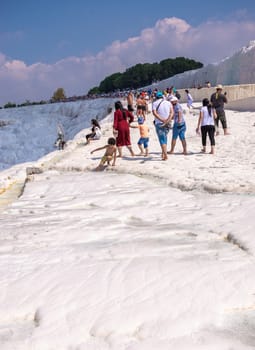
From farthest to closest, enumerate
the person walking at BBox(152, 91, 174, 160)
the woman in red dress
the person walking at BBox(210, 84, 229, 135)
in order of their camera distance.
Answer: the person walking at BBox(210, 84, 229, 135), the woman in red dress, the person walking at BBox(152, 91, 174, 160)

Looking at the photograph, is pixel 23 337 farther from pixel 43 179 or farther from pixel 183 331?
pixel 43 179

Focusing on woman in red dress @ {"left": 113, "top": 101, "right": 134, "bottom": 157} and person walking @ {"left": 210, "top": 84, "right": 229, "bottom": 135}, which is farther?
person walking @ {"left": 210, "top": 84, "right": 229, "bottom": 135}

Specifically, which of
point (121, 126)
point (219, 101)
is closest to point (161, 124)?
point (121, 126)

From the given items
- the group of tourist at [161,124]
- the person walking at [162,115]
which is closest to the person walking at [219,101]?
the group of tourist at [161,124]

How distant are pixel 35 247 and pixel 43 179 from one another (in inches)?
179

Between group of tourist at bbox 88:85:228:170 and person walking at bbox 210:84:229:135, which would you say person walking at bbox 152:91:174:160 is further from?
person walking at bbox 210:84:229:135

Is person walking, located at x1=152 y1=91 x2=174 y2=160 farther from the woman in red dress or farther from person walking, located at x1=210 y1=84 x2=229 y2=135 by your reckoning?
person walking, located at x1=210 y1=84 x2=229 y2=135

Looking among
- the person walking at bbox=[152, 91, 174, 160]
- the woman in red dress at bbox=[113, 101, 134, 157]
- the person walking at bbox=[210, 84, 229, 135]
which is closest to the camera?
the person walking at bbox=[152, 91, 174, 160]

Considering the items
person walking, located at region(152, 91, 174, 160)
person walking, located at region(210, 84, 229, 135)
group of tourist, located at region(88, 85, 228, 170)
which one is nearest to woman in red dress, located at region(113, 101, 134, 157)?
group of tourist, located at region(88, 85, 228, 170)

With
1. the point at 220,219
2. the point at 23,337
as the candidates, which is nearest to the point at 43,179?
the point at 220,219

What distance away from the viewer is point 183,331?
240 centimetres

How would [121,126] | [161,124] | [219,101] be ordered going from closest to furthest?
[161,124] → [121,126] → [219,101]

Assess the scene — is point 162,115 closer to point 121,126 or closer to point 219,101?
point 121,126

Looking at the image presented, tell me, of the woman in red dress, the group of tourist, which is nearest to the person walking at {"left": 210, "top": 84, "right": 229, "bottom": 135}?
the group of tourist
